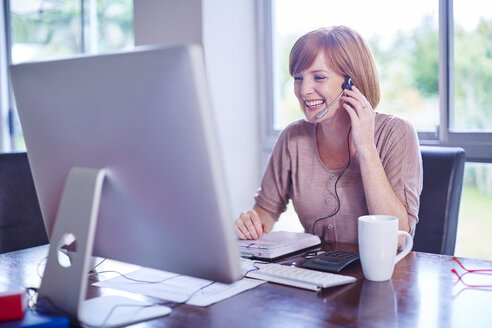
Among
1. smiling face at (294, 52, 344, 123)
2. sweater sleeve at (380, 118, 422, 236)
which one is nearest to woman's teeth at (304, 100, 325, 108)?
smiling face at (294, 52, 344, 123)

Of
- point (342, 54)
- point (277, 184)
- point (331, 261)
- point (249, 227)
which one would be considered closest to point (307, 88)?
point (342, 54)

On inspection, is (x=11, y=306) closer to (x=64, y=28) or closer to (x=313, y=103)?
(x=313, y=103)

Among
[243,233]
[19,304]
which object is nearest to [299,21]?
[243,233]

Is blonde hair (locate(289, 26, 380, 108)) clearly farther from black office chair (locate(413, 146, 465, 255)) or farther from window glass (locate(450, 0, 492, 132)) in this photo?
window glass (locate(450, 0, 492, 132))

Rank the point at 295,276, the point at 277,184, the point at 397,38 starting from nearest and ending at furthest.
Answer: the point at 295,276 < the point at 277,184 < the point at 397,38

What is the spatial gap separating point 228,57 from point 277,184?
3.81 feet

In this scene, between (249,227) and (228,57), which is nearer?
(249,227)

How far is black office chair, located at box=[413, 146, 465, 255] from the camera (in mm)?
1556

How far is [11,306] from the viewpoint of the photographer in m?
0.87

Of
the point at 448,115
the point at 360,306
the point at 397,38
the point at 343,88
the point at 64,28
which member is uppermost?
the point at 64,28

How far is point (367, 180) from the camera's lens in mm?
1520

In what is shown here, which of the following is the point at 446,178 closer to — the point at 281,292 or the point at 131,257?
the point at 281,292

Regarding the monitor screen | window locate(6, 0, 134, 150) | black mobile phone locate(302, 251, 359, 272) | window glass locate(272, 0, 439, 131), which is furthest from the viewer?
window locate(6, 0, 134, 150)

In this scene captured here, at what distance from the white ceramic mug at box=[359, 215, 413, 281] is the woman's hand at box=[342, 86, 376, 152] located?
467 mm
